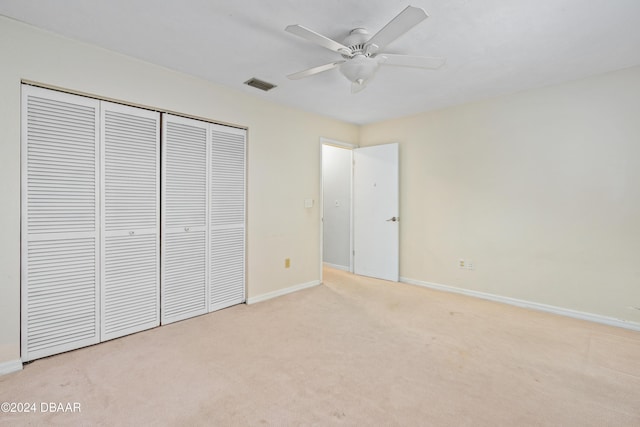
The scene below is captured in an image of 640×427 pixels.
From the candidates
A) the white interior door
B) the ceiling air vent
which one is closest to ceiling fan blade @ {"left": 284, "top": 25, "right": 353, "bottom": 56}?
the ceiling air vent

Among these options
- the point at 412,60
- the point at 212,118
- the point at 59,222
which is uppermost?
the point at 412,60

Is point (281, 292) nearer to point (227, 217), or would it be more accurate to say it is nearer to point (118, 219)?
point (227, 217)

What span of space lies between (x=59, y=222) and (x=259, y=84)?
2189 mm

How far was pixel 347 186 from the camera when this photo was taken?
16.8ft

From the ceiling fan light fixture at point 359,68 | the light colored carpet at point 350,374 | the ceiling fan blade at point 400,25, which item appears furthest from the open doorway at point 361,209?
the ceiling fan blade at point 400,25

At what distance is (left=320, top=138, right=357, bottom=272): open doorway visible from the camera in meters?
5.09

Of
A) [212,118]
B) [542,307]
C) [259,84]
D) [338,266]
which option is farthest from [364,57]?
[338,266]

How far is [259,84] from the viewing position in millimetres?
3135

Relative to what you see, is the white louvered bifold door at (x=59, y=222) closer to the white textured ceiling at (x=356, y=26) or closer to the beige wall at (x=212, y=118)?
the beige wall at (x=212, y=118)

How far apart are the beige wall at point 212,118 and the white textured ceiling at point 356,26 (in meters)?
0.16

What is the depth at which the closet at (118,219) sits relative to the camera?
221 cm

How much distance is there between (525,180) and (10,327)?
4.87 metres

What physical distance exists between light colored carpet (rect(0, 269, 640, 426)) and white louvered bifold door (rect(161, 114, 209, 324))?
252mm

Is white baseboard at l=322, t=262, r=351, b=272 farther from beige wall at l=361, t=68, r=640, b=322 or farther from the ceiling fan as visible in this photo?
the ceiling fan
